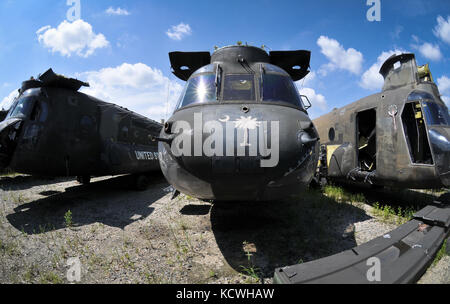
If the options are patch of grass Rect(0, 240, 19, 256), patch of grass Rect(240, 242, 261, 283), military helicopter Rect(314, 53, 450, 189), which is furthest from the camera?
military helicopter Rect(314, 53, 450, 189)

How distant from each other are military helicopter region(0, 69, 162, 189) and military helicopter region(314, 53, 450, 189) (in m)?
6.42

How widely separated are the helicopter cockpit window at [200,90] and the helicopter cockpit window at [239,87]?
201 millimetres

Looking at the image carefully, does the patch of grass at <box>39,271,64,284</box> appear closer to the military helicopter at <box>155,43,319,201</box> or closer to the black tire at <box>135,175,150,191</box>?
the military helicopter at <box>155,43,319,201</box>

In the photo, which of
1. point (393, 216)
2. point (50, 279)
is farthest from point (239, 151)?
point (393, 216)

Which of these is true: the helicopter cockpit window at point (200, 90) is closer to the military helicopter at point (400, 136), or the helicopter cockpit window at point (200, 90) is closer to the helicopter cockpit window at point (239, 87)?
the helicopter cockpit window at point (239, 87)

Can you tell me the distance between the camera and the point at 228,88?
3.09 meters

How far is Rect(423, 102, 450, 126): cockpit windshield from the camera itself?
4168 millimetres

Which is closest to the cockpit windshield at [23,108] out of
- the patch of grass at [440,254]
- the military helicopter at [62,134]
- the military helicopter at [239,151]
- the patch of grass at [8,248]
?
the military helicopter at [62,134]

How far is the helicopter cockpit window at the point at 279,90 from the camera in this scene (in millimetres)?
3037

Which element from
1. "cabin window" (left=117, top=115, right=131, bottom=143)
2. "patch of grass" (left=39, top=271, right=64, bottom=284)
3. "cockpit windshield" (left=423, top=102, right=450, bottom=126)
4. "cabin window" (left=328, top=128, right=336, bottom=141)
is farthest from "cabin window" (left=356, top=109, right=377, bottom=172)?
"cabin window" (left=117, top=115, right=131, bottom=143)

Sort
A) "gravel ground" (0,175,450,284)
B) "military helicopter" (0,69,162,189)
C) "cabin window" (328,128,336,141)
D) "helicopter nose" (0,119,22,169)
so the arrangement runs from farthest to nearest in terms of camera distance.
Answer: "cabin window" (328,128,336,141) → "military helicopter" (0,69,162,189) → "helicopter nose" (0,119,22,169) → "gravel ground" (0,175,450,284)
